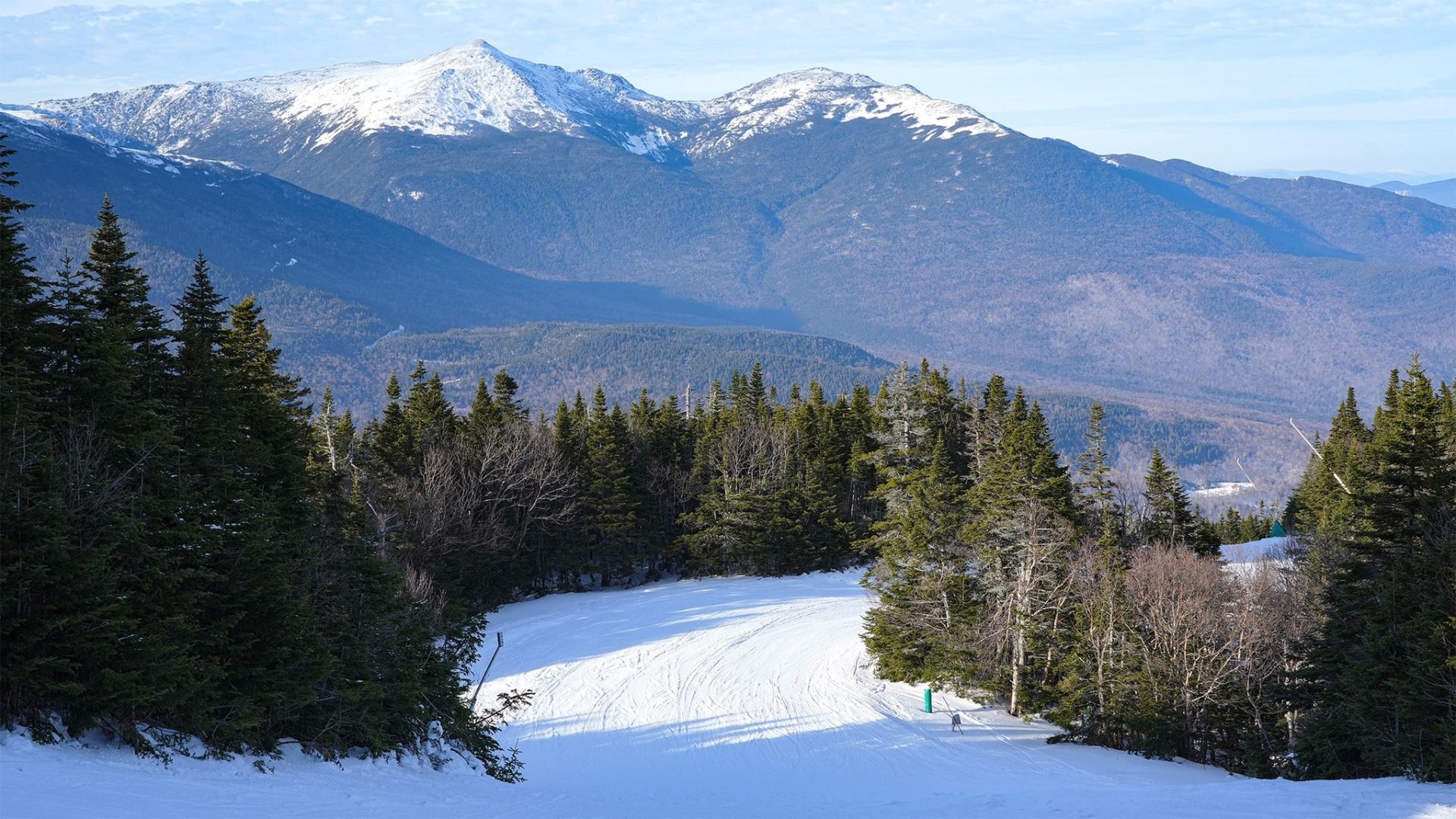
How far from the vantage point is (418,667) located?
20.1m

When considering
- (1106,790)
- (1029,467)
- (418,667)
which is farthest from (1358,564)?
(418,667)

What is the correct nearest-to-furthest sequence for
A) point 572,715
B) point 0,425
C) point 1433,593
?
point 0,425 < point 1433,593 < point 572,715

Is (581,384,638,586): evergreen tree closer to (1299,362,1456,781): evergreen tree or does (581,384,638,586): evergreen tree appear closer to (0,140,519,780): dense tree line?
(0,140,519,780): dense tree line

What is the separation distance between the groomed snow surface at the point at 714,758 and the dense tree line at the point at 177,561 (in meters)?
0.88

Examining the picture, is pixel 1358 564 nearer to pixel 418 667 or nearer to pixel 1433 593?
pixel 1433 593

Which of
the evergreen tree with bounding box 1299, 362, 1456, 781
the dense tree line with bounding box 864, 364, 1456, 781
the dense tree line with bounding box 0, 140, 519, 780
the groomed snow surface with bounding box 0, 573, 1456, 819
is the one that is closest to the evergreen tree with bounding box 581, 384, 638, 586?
the groomed snow surface with bounding box 0, 573, 1456, 819

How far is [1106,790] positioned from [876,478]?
150 ft

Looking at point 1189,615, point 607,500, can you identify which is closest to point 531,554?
point 607,500

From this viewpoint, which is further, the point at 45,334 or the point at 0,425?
the point at 45,334

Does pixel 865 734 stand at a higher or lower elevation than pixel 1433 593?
lower

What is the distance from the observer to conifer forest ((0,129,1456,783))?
50.2ft

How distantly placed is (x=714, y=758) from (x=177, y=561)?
17.7 m

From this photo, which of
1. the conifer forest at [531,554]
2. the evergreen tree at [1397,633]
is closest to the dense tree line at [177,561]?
the conifer forest at [531,554]

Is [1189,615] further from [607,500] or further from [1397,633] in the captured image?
[607,500]
